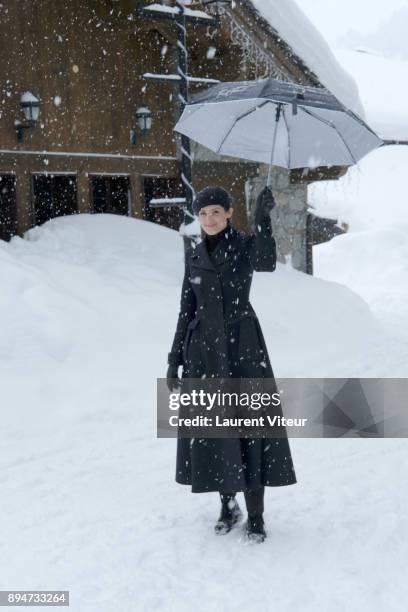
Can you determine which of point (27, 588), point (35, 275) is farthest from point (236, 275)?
point (35, 275)

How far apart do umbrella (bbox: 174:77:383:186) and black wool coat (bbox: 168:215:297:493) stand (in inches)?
49.5

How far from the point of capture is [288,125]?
5.68m

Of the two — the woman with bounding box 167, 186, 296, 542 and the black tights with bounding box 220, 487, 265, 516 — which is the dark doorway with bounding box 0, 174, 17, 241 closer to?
the woman with bounding box 167, 186, 296, 542

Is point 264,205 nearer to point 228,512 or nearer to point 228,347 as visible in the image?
point 228,347

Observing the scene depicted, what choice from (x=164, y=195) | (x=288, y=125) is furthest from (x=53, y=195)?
(x=288, y=125)

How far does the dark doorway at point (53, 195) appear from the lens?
1123 cm

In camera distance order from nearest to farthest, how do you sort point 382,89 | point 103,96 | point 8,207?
point 8,207 < point 103,96 < point 382,89

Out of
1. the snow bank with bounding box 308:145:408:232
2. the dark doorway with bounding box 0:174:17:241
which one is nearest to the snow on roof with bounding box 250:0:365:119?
the dark doorway with bounding box 0:174:17:241

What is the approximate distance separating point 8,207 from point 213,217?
6.93m

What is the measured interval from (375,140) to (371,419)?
249cm

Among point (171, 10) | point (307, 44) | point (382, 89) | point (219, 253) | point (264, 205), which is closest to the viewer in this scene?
point (264, 205)

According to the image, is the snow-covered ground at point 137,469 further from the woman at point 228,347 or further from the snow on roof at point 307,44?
the snow on roof at point 307,44

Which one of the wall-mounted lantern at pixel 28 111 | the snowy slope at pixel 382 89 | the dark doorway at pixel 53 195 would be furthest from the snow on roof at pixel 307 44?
the snowy slope at pixel 382 89

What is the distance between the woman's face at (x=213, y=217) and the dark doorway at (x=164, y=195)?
8017 mm
